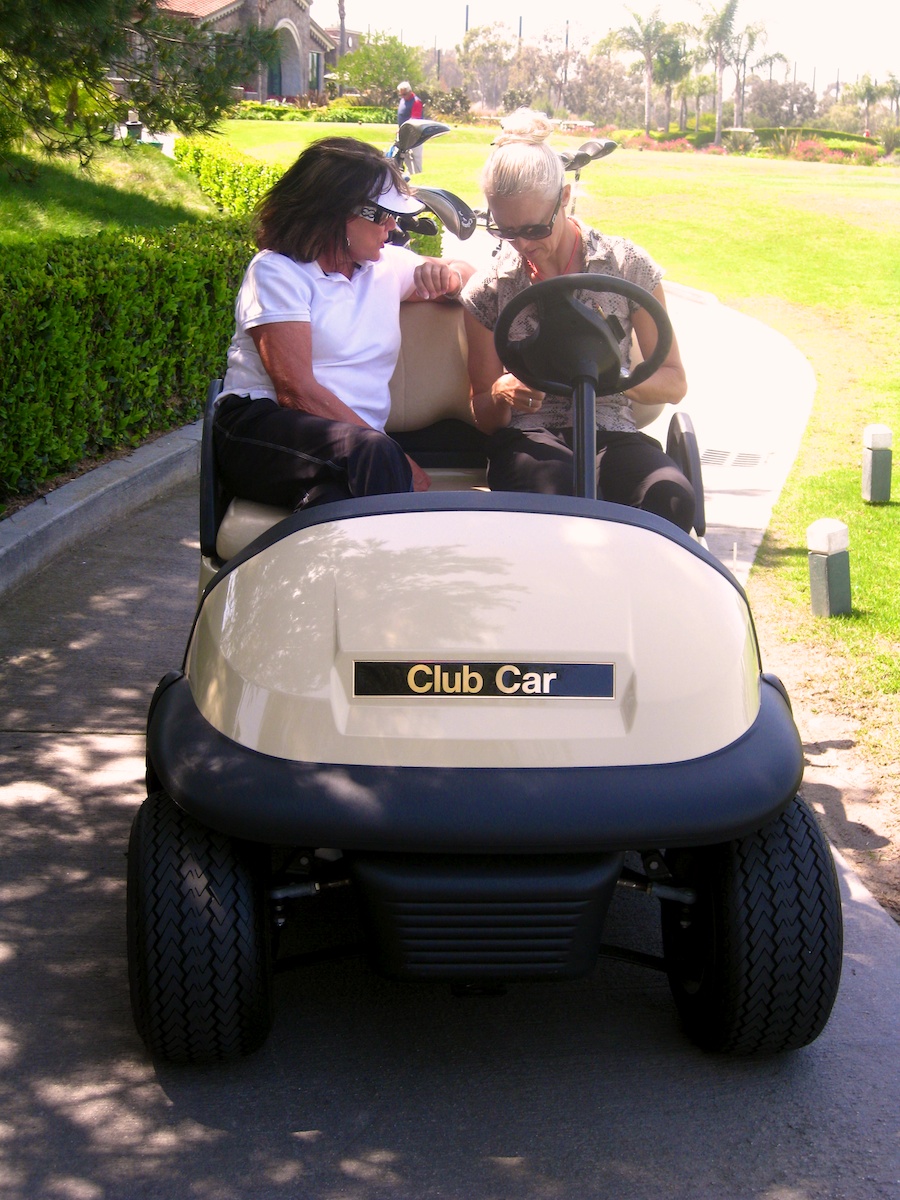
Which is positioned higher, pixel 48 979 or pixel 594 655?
pixel 594 655

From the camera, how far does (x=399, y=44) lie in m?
52.3

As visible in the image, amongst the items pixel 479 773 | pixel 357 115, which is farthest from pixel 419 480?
pixel 357 115

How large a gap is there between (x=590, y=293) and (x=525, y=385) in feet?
1.34

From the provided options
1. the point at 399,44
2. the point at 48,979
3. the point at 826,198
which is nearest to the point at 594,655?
the point at 48,979

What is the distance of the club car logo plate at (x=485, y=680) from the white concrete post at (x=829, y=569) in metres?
2.77

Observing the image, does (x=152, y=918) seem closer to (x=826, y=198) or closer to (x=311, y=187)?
(x=311, y=187)

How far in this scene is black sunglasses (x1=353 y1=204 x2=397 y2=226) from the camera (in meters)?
3.37

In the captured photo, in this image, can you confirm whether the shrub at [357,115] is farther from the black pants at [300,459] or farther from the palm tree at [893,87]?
the palm tree at [893,87]

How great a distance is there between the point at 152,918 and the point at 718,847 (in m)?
0.96

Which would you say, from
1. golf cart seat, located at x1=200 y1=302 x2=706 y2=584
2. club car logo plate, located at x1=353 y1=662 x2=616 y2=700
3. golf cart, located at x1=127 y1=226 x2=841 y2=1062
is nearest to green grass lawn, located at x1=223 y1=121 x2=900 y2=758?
golf cart seat, located at x1=200 y1=302 x2=706 y2=584

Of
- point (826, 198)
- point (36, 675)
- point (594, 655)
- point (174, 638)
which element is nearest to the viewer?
Result: point (594, 655)

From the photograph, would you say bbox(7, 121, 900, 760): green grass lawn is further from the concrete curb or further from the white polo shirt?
the white polo shirt

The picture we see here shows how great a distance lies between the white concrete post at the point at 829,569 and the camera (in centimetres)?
475

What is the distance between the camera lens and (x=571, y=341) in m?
2.92
